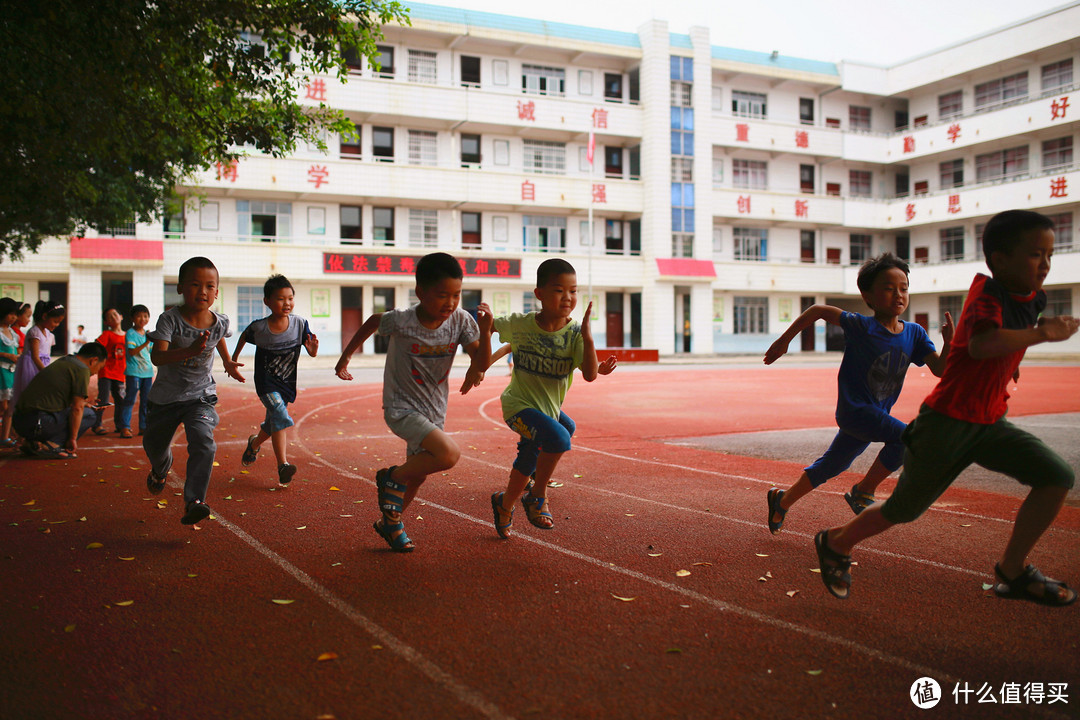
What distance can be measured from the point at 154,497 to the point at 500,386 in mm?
15212

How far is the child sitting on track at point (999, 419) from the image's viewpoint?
3705 mm

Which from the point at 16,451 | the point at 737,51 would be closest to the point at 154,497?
the point at 16,451

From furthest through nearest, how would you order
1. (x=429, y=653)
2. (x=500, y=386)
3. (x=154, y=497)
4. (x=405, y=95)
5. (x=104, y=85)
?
(x=405, y=95) → (x=500, y=386) → (x=104, y=85) → (x=154, y=497) → (x=429, y=653)

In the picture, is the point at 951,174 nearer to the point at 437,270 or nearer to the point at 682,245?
the point at 682,245

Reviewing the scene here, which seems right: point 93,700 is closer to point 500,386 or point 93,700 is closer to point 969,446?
point 969,446

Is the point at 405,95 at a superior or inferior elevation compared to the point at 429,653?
superior

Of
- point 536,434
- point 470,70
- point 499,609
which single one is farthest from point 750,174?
point 499,609

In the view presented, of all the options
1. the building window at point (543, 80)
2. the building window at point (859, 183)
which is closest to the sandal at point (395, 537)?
the building window at point (543, 80)

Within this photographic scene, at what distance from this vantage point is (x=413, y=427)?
512cm

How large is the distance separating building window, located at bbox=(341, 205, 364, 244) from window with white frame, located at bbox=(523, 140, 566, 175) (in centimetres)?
883

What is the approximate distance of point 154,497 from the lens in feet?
23.5

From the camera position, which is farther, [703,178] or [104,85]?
[703,178]

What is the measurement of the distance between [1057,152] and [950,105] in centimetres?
662

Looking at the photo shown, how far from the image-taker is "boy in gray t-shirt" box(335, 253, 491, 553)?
5.05m
